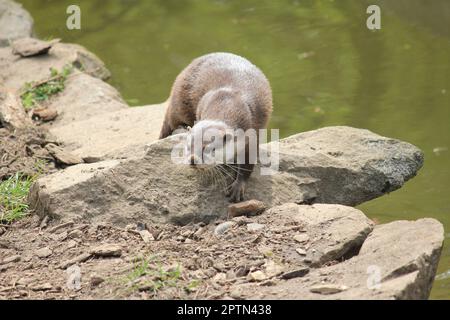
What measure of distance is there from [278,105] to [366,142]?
7.87ft

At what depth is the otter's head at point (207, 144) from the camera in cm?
459

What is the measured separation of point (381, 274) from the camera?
3.75 m

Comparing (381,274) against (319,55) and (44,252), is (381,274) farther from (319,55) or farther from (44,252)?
(319,55)

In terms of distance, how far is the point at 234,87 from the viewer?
5.36m

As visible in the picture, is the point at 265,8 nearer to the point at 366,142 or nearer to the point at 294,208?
the point at 366,142

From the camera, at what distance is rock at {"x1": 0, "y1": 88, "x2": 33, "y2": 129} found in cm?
663

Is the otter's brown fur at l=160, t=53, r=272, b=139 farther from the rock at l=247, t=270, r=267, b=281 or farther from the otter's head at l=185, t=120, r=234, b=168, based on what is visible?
the rock at l=247, t=270, r=267, b=281

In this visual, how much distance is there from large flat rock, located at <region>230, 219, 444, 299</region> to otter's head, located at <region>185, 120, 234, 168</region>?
886 millimetres

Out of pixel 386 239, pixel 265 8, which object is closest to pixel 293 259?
pixel 386 239

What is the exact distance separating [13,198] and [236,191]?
1.50 metres

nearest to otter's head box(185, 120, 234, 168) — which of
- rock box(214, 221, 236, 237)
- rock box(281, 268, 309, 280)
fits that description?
rock box(214, 221, 236, 237)

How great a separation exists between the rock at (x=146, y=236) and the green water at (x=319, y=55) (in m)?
1.98

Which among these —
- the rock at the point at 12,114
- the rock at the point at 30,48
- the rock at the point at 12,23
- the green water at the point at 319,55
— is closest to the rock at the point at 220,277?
the green water at the point at 319,55

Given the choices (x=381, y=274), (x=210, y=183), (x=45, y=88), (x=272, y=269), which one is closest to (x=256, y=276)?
(x=272, y=269)
